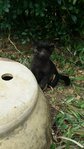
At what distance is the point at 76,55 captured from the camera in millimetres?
5844

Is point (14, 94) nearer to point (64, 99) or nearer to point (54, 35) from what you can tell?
point (64, 99)

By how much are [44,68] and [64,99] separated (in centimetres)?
46

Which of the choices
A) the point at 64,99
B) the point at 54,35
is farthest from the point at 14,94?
the point at 54,35

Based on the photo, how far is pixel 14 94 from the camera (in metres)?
3.60

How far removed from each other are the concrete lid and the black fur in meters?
0.84

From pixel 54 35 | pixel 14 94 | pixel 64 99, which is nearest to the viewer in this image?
pixel 14 94

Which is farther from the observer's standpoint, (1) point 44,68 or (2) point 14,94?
(1) point 44,68

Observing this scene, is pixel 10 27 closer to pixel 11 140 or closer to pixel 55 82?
pixel 55 82

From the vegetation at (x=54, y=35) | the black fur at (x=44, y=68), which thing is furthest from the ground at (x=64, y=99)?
the black fur at (x=44, y=68)

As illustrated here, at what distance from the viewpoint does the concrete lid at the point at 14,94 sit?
3413 millimetres

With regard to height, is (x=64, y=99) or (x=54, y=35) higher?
(x=54, y=35)

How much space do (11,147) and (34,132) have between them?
29 centimetres

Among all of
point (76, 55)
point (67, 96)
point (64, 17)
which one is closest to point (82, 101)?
Result: point (67, 96)

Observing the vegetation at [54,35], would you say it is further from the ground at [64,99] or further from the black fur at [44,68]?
the black fur at [44,68]
